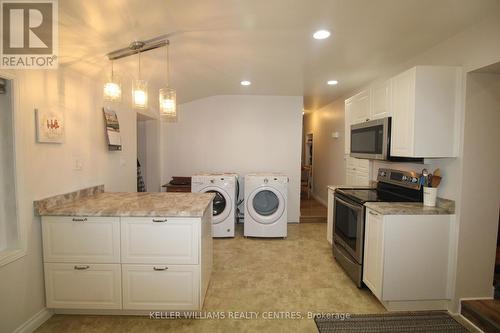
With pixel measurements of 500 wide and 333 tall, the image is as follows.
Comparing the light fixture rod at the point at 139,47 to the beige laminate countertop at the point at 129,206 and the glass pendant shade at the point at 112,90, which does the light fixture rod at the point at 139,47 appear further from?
the beige laminate countertop at the point at 129,206

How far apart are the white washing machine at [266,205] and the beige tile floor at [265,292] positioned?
0.57ft

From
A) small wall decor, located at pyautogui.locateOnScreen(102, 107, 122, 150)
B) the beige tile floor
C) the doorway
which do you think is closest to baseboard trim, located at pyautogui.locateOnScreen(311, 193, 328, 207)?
the beige tile floor

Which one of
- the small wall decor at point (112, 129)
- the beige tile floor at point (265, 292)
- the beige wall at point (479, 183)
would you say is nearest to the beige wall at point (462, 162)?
the beige wall at point (479, 183)

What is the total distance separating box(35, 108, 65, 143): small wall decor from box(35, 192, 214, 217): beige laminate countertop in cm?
52

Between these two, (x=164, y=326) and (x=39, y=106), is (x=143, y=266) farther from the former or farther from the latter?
(x=39, y=106)

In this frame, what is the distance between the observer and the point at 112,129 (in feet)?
9.05

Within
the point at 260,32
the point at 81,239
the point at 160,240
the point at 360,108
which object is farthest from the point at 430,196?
the point at 81,239

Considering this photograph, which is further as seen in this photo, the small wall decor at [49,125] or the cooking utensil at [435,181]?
the cooking utensil at [435,181]

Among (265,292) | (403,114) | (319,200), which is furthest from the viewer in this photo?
(319,200)

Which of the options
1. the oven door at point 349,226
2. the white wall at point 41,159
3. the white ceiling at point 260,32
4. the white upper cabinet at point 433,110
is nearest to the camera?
the white ceiling at point 260,32

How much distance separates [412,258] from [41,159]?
3079mm

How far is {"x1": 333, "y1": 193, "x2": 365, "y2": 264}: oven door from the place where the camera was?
2.38m

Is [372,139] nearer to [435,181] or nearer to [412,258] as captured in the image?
[435,181]

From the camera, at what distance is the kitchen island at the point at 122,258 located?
1.92 metres
